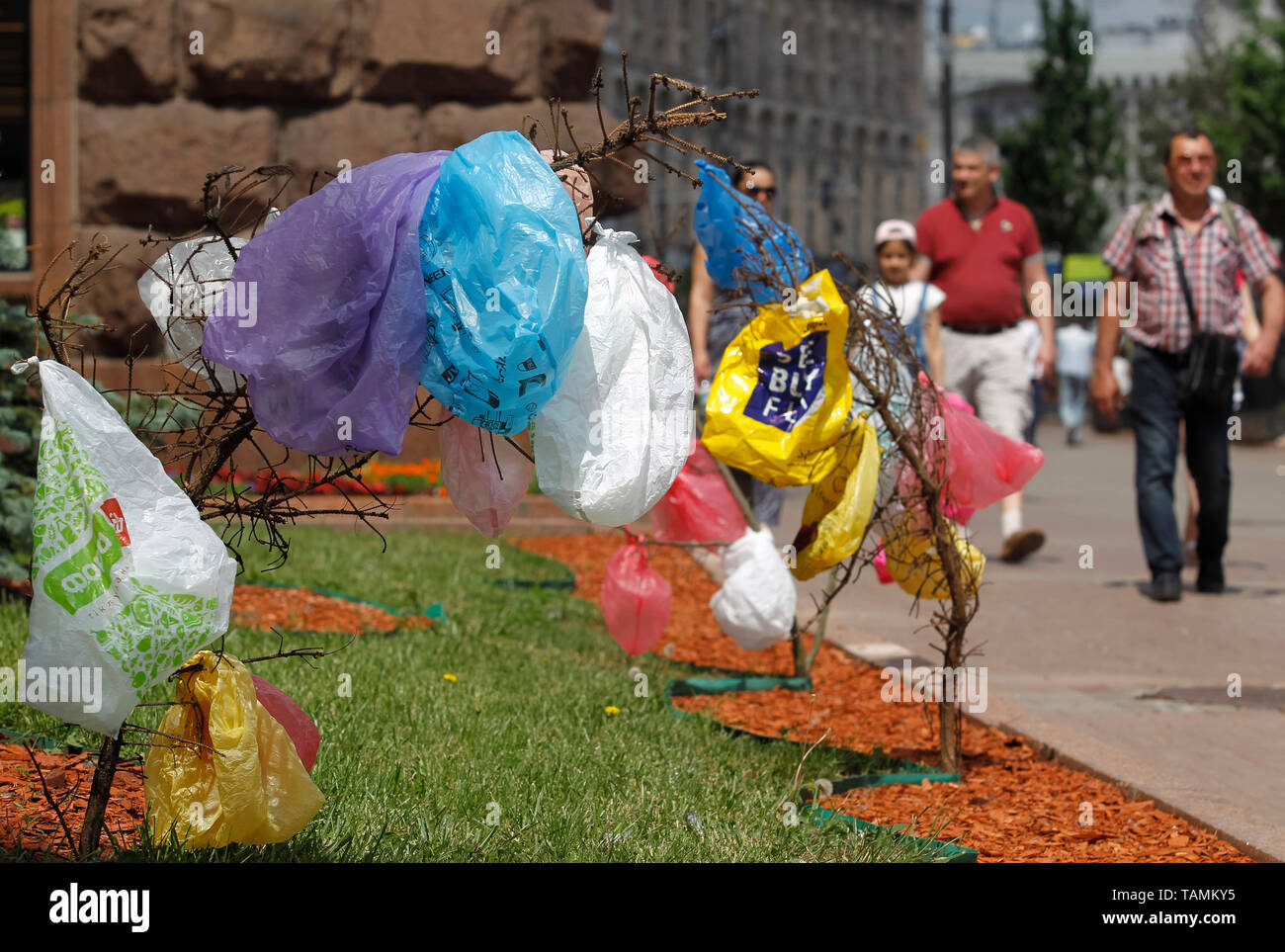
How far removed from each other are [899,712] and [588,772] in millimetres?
1728

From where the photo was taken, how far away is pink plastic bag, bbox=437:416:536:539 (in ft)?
10.9

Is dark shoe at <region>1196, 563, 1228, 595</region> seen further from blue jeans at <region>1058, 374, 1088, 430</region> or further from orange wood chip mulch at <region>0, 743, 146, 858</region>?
blue jeans at <region>1058, 374, 1088, 430</region>

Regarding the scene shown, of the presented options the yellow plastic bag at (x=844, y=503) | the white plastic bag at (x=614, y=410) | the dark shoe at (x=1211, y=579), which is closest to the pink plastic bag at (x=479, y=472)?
the white plastic bag at (x=614, y=410)

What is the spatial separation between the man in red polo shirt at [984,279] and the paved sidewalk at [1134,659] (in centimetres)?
110

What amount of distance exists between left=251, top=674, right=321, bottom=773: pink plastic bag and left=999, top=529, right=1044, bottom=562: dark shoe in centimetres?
708

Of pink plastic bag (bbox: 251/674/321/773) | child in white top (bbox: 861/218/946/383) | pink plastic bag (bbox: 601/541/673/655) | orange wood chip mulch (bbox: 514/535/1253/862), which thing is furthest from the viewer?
child in white top (bbox: 861/218/946/383)

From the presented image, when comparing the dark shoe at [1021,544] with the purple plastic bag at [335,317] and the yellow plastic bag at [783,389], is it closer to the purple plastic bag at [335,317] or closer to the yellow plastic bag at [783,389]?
the yellow plastic bag at [783,389]

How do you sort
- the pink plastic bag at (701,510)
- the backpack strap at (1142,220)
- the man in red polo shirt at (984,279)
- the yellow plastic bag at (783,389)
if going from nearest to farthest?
the yellow plastic bag at (783,389) < the pink plastic bag at (701,510) < the backpack strap at (1142,220) < the man in red polo shirt at (984,279)

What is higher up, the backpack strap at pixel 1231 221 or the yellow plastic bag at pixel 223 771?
the backpack strap at pixel 1231 221

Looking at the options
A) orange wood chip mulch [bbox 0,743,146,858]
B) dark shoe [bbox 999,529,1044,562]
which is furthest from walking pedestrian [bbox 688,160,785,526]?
orange wood chip mulch [bbox 0,743,146,858]

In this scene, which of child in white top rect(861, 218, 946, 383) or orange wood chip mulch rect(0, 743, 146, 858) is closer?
orange wood chip mulch rect(0, 743, 146, 858)

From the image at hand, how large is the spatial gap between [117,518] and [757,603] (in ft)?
9.36

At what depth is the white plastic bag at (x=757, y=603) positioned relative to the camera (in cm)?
527
